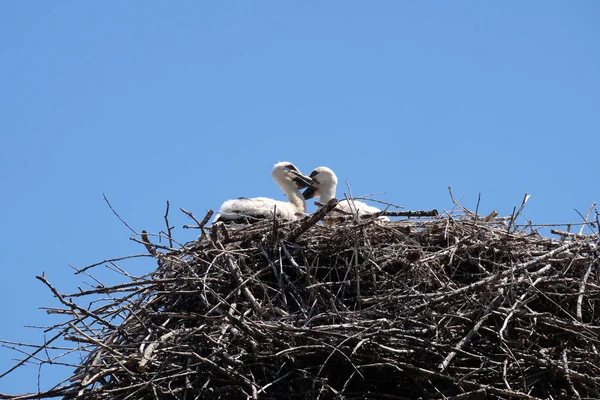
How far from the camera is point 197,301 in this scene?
261 inches

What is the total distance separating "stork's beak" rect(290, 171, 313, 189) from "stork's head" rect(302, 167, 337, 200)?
3cm

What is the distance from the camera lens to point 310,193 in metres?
9.48

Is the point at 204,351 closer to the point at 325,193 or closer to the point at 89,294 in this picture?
the point at 89,294

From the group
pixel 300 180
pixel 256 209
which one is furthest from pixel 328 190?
pixel 256 209

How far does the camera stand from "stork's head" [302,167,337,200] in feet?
30.8

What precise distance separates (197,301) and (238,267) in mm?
384

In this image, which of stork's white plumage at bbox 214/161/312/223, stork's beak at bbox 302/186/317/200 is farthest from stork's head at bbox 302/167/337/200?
stork's white plumage at bbox 214/161/312/223

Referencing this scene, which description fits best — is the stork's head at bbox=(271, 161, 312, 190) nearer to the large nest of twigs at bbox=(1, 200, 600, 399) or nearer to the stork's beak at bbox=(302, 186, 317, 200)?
the stork's beak at bbox=(302, 186, 317, 200)

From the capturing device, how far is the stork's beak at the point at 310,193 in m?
9.45

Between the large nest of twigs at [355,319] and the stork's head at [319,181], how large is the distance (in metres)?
2.60

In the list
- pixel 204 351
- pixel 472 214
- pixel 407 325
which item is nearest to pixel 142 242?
pixel 204 351

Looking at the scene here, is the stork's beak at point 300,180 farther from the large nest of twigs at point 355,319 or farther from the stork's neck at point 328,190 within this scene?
the large nest of twigs at point 355,319

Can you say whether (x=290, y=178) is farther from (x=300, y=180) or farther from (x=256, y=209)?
(x=256, y=209)

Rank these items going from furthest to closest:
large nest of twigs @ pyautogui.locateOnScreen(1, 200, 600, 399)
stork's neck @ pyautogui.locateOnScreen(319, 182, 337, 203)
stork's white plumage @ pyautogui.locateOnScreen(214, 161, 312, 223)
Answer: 1. stork's neck @ pyautogui.locateOnScreen(319, 182, 337, 203)
2. stork's white plumage @ pyautogui.locateOnScreen(214, 161, 312, 223)
3. large nest of twigs @ pyautogui.locateOnScreen(1, 200, 600, 399)
